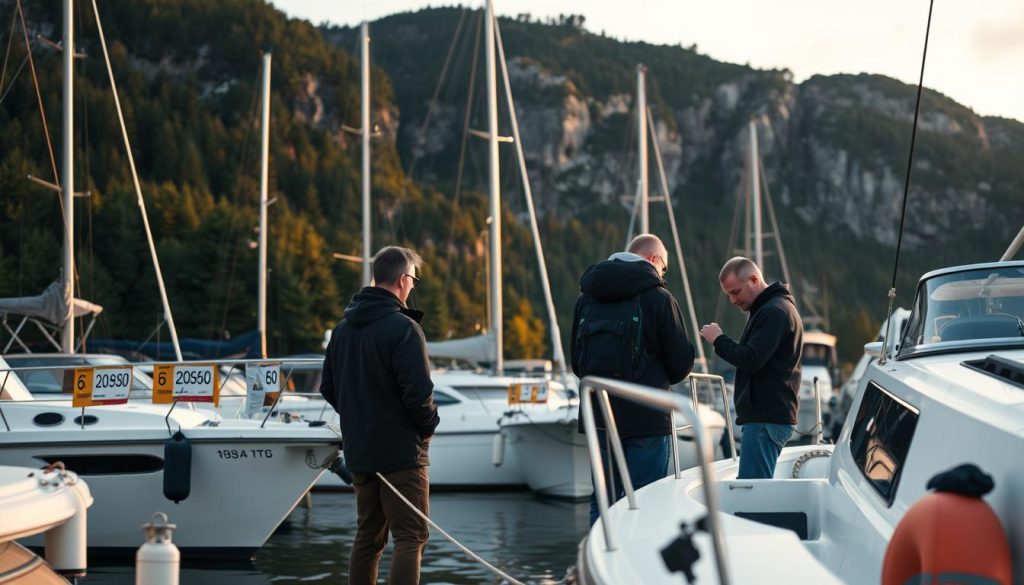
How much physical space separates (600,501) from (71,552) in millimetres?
3313

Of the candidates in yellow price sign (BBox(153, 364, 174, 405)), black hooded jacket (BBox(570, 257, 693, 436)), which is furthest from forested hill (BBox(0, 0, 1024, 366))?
yellow price sign (BBox(153, 364, 174, 405))

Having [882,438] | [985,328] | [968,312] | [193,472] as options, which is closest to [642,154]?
[193,472]

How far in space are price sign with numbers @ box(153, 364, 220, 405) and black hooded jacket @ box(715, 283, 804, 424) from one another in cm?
504

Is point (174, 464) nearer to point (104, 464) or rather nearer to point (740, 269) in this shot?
point (104, 464)

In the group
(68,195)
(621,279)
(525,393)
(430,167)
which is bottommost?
(525,393)

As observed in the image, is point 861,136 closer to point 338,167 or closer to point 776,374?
point 338,167

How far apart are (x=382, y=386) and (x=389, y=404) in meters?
0.09

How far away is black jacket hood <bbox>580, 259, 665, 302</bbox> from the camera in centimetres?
557

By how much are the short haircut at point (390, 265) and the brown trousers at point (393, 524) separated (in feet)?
2.85

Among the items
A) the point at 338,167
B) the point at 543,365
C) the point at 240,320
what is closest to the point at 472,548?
the point at 543,365

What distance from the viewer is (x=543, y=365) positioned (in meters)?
52.8

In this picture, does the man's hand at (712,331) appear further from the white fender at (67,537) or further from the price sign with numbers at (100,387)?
the price sign with numbers at (100,387)

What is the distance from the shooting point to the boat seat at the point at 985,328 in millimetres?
4656

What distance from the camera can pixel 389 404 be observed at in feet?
18.2
